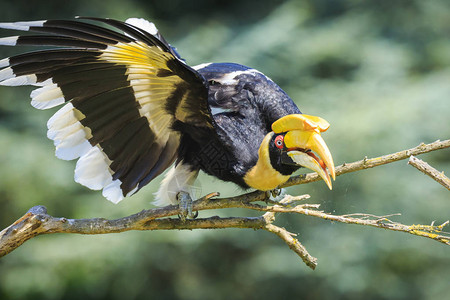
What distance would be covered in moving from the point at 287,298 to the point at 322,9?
2.96 metres

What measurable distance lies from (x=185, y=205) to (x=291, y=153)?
2.22 feet

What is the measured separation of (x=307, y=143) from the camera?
262cm

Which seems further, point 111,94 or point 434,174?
point 111,94

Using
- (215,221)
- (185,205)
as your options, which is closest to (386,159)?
(215,221)

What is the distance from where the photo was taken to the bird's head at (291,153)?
8.41ft

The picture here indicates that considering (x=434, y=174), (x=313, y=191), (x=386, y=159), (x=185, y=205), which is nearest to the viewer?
(x=434, y=174)

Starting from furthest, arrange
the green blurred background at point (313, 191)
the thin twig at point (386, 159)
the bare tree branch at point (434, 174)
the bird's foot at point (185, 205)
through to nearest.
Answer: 1. the green blurred background at point (313, 191)
2. the bird's foot at point (185, 205)
3. the thin twig at point (386, 159)
4. the bare tree branch at point (434, 174)

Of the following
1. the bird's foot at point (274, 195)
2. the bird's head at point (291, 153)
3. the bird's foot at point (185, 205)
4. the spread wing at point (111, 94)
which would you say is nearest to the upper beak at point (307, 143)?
the bird's head at point (291, 153)

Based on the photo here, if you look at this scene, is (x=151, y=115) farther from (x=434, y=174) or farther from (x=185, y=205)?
(x=434, y=174)

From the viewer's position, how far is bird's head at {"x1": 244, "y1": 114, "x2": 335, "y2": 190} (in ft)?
8.41

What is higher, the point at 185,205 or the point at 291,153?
the point at 291,153

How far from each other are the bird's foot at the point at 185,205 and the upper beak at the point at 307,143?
579 mm

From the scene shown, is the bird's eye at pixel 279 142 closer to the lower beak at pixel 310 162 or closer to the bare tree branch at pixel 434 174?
the lower beak at pixel 310 162

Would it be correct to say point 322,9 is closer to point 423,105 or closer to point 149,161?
point 423,105
